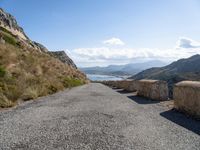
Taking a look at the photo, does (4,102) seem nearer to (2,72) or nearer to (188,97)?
(2,72)

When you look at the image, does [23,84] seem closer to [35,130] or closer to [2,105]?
[2,105]

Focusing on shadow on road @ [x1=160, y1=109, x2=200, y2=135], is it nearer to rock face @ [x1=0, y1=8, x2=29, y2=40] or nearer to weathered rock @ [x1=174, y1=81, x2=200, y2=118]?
weathered rock @ [x1=174, y1=81, x2=200, y2=118]

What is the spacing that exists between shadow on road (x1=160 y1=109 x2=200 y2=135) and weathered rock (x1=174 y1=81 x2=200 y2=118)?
1.12 feet

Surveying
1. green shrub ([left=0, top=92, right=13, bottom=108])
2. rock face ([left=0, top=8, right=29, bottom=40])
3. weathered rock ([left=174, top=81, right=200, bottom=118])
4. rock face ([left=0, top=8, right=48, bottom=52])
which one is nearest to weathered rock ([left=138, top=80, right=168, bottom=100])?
weathered rock ([left=174, top=81, right=200, bottom=118])

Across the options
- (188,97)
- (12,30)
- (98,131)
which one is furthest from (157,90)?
(12,30)

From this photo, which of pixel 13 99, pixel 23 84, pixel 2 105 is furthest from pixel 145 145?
pixel 23 84

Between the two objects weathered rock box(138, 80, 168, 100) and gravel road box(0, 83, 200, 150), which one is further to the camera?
weathered rock box(138, 80, 168, 100)

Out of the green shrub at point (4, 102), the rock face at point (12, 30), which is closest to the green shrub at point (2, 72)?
the green shrub at point (4, 102)

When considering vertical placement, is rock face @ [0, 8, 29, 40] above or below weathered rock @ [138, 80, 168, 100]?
above

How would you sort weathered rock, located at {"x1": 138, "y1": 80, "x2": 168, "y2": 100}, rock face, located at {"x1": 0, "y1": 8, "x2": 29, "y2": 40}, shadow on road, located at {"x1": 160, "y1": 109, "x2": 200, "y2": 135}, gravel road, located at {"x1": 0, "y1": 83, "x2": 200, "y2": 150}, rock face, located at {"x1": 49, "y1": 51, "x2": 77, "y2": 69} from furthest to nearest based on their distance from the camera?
rock face, located at {"x1": 49, "y1": 51, "x2": 77, "y2": 69} → rock face, located at {"x1": 0, "y1": 8, "x2": 29, "y2": 40} → weathered rock, located at {"x1": 138, "y1": 80, "x2": 168, "y2": 100} → shadow on road, located at {"x1": 160, "y1": 109, "x2": 200, "y2": 135} → gravel road, located at {"x1": 0, "y1": 83, "x2": 200, "y2": 150}

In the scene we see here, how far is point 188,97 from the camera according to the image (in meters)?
11.2

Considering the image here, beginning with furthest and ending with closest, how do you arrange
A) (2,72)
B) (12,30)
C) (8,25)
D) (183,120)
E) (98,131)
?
1. (8,25)
2. (12,30)
3. (2,72)
4. (183,120)
5. (98,131)

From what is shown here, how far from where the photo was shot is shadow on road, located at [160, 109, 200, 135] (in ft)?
28.4

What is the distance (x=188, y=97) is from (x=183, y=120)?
1.51m
